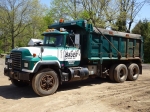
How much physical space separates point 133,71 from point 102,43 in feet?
→ 10.9

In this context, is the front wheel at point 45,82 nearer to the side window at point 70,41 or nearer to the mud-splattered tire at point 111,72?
the side window at point 70,41

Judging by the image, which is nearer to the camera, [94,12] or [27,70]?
[27,70]

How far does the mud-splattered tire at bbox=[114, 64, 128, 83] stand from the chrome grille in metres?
5.25

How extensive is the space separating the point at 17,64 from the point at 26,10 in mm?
27764

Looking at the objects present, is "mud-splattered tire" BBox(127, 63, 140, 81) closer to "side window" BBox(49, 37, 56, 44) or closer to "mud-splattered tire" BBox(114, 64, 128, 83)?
"mud-splattered tire" BBox(114, 64, 128, 83)

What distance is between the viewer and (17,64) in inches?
286

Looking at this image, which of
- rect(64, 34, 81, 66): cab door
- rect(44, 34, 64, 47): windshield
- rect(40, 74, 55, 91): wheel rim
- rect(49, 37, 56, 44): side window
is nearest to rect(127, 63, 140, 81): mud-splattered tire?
rect(64, 34, 81, 66): cab door

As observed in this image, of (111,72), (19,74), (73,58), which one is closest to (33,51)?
(19,74)

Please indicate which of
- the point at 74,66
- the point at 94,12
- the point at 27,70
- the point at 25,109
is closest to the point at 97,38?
the point at 74,66

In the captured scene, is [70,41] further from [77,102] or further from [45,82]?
[77,102]

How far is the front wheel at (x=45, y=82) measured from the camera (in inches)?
271

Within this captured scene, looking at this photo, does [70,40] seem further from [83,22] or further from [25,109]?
[25,109]

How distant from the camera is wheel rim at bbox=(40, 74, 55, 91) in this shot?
23.4 feet

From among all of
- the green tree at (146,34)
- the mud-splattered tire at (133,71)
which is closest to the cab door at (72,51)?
the mud-splattered tire at (133,71)
